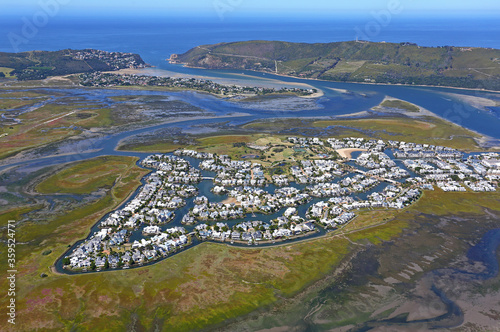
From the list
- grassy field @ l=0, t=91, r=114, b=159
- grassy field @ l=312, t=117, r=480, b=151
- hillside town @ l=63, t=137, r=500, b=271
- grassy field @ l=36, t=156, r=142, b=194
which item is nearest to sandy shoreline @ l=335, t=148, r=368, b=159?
hillside town @ l=63, t=137, r=500, b=271

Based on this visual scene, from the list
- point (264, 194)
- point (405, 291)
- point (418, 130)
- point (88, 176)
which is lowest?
point (405, 291)

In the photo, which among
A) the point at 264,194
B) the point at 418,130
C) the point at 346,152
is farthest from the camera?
the point at 418,130

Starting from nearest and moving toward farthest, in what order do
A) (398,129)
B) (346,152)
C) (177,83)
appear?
(346,152) → (398,129) → (177,83)

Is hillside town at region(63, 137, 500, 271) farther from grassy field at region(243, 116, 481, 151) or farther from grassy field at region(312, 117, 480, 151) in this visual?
grassy field at region(243, 116, 481, 151)

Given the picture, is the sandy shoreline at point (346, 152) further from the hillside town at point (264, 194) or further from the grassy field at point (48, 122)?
the grassy field at point (48, 122)

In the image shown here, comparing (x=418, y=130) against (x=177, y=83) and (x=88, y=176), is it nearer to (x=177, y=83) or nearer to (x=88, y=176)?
(x=88, y=176)

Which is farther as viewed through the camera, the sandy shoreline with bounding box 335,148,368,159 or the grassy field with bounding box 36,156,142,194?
the sandy shoreline with bounding box 335,148,368,159

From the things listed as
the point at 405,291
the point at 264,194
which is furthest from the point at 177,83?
the point at 405,291
